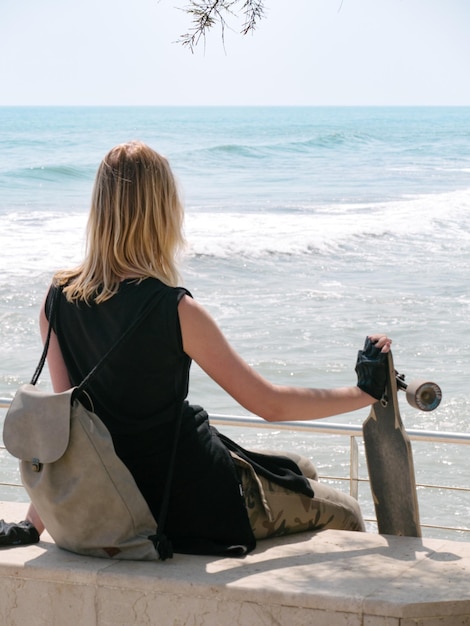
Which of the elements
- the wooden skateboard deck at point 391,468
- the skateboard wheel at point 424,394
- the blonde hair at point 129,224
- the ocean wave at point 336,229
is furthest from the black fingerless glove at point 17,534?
the ocean wave at point 336,229

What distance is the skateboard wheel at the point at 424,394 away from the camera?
2.87m

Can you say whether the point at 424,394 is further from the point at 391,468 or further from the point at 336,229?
the point at 336,229

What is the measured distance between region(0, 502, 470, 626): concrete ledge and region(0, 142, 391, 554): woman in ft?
0.58

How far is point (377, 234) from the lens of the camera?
72.4 feet

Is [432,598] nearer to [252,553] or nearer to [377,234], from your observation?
[252,553]

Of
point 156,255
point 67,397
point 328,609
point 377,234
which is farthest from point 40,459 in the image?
point 377,234

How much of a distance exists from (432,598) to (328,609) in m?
0.25

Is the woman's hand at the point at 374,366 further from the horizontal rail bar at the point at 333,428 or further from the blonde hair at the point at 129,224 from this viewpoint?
the blonde hair at the point at 129,224

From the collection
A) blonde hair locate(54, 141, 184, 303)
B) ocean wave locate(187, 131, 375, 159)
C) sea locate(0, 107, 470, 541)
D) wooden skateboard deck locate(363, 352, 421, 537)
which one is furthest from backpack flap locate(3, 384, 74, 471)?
ocean wave locate(187, 131, 375, 159)

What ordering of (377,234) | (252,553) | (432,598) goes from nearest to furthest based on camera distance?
(432,598)
(252,553)
(377,234)

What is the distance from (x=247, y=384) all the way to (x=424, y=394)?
497 millimetres

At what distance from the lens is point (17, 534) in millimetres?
2969

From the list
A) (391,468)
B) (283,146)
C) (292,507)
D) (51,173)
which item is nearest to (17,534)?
→ (292,507)

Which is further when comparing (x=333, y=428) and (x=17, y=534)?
(x=333, y=428)
